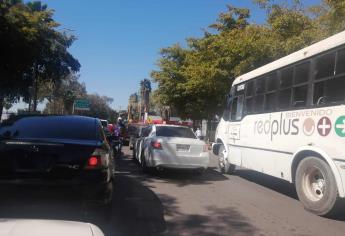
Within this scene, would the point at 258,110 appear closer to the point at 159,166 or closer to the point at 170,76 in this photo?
the point at 159,166

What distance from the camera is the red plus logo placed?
8.09 meters

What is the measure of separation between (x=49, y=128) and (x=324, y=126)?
445cm

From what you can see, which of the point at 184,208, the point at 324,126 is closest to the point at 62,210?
the point at 184,208

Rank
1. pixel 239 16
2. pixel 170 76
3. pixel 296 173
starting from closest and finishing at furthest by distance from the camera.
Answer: pixel 296 173, pixel 239 16, pixel 170 76

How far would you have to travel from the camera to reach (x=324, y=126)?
8.24 metres

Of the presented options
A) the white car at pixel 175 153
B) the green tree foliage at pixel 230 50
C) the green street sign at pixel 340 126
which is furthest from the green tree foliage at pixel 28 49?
the green street sign at pixel 340 126

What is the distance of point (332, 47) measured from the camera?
8.30m

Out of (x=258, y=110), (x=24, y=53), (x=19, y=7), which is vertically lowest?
(x=258, y=110)

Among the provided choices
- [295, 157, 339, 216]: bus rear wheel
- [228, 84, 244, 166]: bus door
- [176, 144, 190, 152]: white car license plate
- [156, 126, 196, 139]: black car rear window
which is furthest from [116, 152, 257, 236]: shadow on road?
[228, 84, 244, 166]: bus door

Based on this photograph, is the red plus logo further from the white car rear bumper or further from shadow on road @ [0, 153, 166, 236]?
the white car rear bumper

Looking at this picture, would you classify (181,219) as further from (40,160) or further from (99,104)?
(99,104)

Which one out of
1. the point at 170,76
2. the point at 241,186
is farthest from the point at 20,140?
the point at 170,76

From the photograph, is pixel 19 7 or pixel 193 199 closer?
pixel 193 199

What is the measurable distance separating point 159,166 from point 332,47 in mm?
6105
